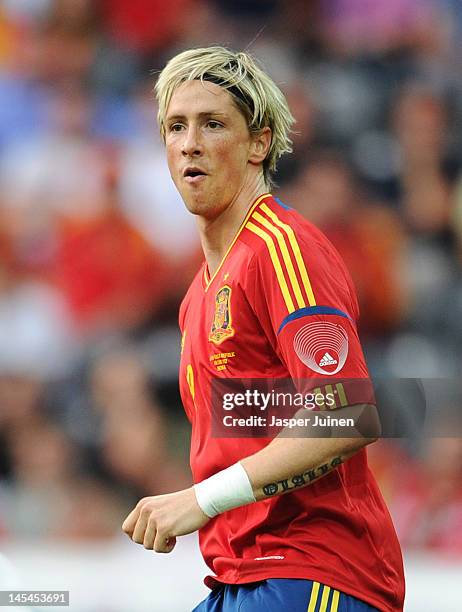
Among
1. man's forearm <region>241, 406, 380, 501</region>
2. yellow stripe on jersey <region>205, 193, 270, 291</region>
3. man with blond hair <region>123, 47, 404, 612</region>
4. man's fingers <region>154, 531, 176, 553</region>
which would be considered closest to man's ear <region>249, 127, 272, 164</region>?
man with blond hair <region>123, 47, 404, 612</region>

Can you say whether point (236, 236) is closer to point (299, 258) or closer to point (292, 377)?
point (299, 258)

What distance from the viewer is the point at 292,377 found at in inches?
93.8

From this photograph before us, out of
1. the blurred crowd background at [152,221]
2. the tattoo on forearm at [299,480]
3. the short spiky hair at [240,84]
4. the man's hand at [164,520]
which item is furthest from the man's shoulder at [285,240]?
the blurred crowd background at [152,221]

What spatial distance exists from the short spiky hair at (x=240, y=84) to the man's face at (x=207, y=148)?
3 cm

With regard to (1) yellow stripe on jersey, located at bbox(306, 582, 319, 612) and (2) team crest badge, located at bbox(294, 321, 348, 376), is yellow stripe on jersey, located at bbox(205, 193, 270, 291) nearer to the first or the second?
(2) team crest badge, located at bbox(294, 321, 348, 376)

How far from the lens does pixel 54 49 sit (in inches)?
300

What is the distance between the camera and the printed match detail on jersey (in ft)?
7.74

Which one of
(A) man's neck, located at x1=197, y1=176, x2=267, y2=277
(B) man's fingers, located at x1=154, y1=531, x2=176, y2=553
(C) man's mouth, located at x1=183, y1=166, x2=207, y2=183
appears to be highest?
(C) man's mouth, located at x1=183, y1=166, x2=207, y2=183

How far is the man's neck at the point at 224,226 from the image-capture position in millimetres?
2717

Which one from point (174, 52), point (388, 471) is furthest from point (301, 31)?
point (388, 471)

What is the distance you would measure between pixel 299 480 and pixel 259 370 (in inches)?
12.2

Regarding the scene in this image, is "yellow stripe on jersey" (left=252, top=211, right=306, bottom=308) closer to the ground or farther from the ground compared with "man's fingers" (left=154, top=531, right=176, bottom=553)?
farther from the ground

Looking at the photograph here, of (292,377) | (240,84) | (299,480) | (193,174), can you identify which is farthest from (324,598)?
(240,84)

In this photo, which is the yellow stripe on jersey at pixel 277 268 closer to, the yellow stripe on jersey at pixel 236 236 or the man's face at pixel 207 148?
the yellow stripe on jersey at pixel 236 236
